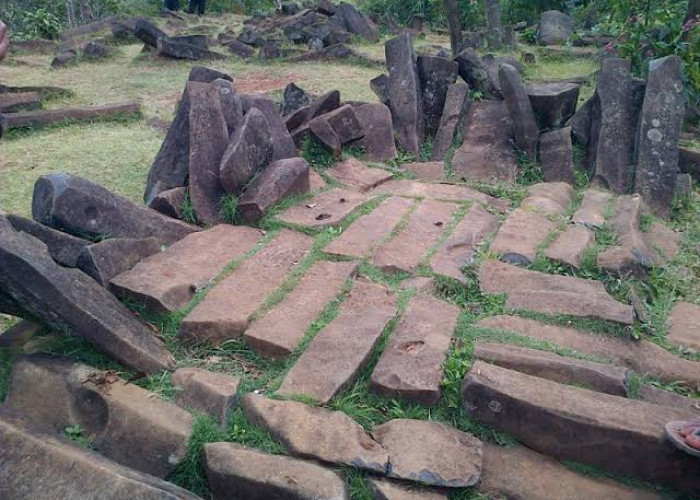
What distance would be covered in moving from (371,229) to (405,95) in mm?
2251

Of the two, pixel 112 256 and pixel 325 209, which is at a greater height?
pixel 112 256

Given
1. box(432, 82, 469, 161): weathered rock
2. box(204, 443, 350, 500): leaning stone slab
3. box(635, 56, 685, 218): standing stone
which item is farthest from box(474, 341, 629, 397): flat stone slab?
box(432, 82, 469, 161): weathered rock

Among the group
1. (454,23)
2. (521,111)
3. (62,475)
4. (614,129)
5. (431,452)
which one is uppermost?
(454,23)

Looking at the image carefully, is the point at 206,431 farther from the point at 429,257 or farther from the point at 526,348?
the point at 429,257

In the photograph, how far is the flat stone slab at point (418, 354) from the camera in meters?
2.72

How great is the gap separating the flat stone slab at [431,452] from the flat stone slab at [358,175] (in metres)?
2.59

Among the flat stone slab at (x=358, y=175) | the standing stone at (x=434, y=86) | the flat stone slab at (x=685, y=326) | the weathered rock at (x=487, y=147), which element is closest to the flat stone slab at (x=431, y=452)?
the flat stone slab at (x=685, y=326)

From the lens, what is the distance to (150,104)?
8.05 m

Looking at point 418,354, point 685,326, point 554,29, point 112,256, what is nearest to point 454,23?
point 554,29

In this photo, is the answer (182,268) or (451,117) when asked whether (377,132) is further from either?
(182,268)

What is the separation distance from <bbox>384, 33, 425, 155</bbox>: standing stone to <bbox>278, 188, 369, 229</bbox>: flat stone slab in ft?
4.26

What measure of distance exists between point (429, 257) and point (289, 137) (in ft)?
5.90

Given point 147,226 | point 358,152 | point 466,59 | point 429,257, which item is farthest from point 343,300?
point 466,59

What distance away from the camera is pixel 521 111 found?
17.8 ft
